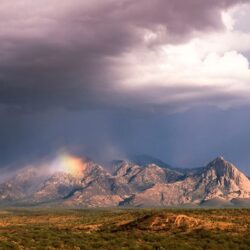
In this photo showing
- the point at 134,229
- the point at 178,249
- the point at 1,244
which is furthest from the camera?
the point at 134,229

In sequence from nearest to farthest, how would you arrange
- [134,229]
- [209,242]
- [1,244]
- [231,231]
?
[1,244]
[209,242]
[231,231]
[134,229]

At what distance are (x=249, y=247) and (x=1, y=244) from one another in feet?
110

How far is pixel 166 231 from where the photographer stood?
83625 mm

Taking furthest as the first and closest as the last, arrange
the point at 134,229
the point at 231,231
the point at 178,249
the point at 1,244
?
the point at 134,229
the point at 231,231
the point at 178,249
the point at 1,244

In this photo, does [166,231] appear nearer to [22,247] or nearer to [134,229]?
[134,229]

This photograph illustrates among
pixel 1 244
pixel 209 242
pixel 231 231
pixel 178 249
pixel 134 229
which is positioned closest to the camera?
pixel 1 244

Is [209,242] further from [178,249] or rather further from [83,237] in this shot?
[83,237]

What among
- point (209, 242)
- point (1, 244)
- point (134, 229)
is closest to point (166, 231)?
point (134, 229)

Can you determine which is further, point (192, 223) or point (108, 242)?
point (192, 223)

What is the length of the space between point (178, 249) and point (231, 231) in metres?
22.5

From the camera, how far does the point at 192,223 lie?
88.2 m

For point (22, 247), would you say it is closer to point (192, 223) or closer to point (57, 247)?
point (57, 247)

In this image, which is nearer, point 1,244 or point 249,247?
point 1,244

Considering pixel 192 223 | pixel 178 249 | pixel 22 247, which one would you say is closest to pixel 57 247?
pixel 22 247
